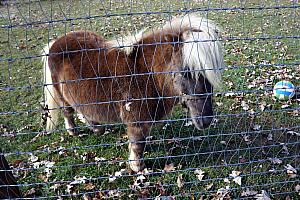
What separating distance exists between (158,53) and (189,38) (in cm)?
40

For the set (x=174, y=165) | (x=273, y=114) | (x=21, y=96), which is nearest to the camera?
(x=174, y=165)

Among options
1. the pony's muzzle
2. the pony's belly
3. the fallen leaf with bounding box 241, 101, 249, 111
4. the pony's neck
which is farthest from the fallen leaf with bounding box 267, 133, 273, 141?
the pony's belly

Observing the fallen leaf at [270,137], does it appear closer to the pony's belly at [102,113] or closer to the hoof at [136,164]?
the hoof at [136,164]

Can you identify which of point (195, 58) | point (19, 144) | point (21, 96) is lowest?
point (19, 144)

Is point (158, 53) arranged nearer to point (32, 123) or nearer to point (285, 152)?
point (285, 152)

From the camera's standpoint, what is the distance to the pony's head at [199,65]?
2.86m

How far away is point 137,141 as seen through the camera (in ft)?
11.1

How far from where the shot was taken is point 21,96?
18.1ft

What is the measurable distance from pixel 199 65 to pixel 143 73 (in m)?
0.67

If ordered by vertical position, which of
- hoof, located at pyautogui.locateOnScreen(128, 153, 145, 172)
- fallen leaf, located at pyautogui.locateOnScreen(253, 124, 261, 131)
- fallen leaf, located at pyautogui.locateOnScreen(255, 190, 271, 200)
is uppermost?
fallen leaf, located at pyautogui.locateOnScreen(253, 124, 261, 131)

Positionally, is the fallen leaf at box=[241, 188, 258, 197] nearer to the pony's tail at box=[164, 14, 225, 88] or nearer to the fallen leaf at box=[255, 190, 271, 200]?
the fallen leaf at box=[255, 190, 271, 200]

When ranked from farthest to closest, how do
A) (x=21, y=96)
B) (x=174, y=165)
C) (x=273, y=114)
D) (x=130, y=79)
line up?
(x=21, y=96) → (x=273, y=114) → (x=174, y=165) → (x=130, y=79)

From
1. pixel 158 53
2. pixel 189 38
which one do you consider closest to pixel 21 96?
pixel 158 53

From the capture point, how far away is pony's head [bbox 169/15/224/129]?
2861mm
